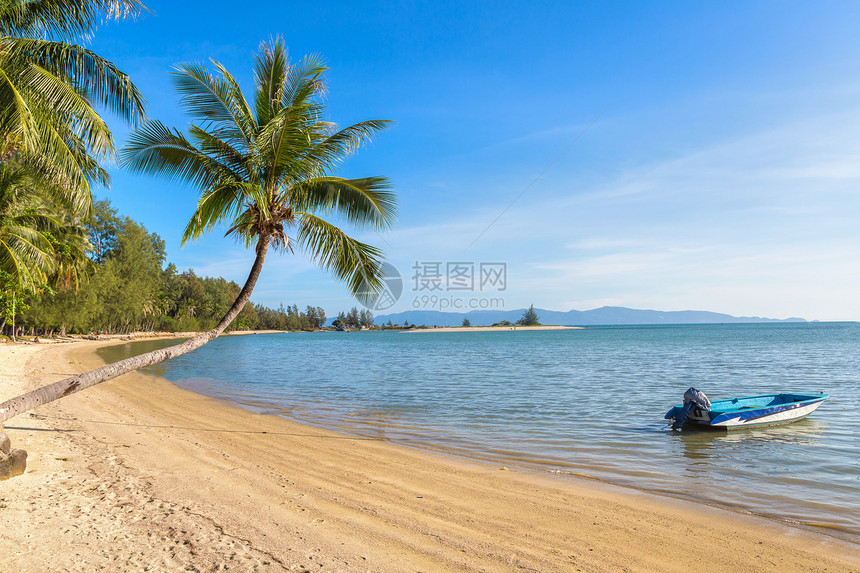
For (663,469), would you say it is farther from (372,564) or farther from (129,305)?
(129,305)

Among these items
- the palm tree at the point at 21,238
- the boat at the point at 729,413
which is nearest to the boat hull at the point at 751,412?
the boat at the point at 729,413

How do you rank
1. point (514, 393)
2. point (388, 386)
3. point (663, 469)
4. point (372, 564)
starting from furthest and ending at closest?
point (388, 386)
point (514, 393)
point (663, 469)
point (372, 564)

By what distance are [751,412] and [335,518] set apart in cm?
1152

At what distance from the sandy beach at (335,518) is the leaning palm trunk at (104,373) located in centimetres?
115

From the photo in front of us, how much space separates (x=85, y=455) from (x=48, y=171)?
4.74 meters

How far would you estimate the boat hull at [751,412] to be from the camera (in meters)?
11.9

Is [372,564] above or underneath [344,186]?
underneath

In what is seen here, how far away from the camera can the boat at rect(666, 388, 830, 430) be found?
1186cm

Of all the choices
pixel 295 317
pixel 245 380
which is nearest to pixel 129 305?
pixel 245 380

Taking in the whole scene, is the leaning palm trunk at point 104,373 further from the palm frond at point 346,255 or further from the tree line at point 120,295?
the tree line at point 120,295

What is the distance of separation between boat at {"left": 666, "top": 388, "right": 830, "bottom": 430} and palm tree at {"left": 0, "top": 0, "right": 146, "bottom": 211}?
44.5 feet

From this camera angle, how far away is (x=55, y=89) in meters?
6.99

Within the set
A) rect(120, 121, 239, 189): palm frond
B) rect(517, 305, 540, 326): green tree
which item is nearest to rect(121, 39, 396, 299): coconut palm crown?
rect(120, 121, 239, 189): palm frond

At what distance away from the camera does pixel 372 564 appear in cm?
438
